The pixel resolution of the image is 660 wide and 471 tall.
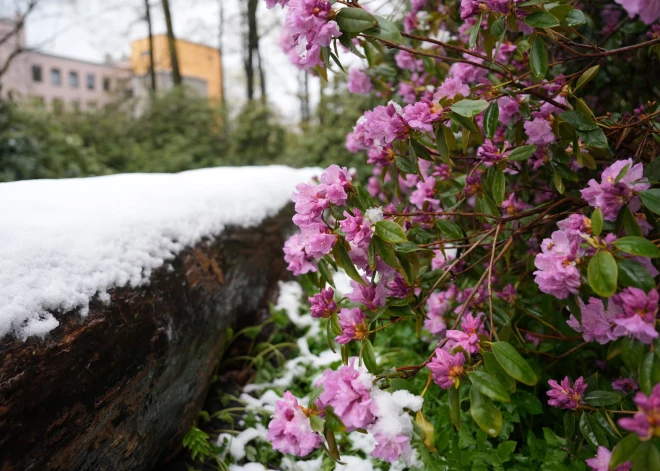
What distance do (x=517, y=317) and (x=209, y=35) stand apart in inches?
Result: 511

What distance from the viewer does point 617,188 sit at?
0.85 metres

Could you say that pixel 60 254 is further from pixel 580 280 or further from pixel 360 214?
pixel 580 280

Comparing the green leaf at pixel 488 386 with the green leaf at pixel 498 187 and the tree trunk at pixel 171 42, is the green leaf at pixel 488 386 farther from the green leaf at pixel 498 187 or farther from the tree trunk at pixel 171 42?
the tree trunk at pixel 171 42

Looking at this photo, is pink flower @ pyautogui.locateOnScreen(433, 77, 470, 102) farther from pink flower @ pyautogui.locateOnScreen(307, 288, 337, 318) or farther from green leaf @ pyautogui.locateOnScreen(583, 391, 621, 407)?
green leaf @ pyautogui.locateOnScreen(583, 391, 621, 407)

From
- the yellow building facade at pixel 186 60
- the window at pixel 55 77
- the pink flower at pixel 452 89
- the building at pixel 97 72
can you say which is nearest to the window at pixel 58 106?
the building at pixel 97 72

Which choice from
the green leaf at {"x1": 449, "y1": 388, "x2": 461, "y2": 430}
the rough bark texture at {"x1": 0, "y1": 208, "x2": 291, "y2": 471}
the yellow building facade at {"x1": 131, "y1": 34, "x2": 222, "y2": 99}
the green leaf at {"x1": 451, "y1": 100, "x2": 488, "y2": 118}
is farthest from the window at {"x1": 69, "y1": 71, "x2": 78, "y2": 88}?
the green leaf at {"x1": 449, "y1": 388, "x2": 461, "y2": 430}

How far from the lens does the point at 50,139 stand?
5.85 metres

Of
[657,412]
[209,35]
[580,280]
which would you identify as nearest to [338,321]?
[580,280]

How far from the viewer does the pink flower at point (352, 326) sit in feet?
3.29

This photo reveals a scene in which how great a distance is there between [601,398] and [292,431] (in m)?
0.67

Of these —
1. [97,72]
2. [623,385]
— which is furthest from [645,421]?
[97,72]

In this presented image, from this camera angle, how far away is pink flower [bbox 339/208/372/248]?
3.07ft

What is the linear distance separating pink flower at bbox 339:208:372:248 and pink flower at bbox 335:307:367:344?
180 mm

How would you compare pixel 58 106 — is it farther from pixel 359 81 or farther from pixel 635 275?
pixel 635 275
